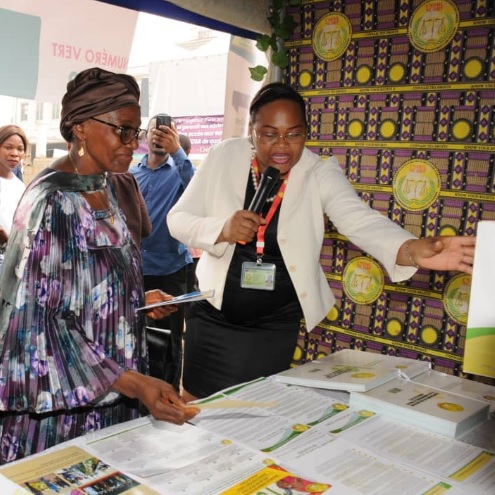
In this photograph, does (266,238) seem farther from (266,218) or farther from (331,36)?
(331,36)

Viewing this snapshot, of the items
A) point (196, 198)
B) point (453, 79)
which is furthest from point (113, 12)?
point (453, 79)

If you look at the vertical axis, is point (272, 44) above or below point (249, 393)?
above

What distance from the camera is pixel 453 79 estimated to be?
2869 mm

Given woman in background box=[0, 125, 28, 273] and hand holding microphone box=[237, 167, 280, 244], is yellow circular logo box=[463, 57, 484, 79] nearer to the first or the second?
hand holding microphone box=[237, 167, 280, 244]

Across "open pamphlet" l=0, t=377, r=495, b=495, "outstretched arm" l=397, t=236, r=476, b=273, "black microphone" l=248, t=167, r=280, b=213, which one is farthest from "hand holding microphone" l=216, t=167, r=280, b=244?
"open pamphlet" l=0, t=377, r=495, b=495

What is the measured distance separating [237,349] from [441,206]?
1.47 metres

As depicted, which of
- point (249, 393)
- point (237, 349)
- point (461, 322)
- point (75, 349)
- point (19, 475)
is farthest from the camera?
point (461, 322)

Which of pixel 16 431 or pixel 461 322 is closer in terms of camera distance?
pixel 16 431

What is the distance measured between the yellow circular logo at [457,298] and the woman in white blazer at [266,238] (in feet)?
3.49

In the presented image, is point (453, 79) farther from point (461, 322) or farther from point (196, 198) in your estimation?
Answer: point (196, 198)

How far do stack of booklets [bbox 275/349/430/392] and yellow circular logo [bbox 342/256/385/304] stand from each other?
53.1 inches

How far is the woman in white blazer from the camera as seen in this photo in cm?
198

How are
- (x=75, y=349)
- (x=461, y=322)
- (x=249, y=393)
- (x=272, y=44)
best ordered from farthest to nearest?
(x=272, y=44), (x=461, y=322), (x=249, y=393), (x=75, y=349)

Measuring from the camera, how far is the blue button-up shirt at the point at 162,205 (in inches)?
150
